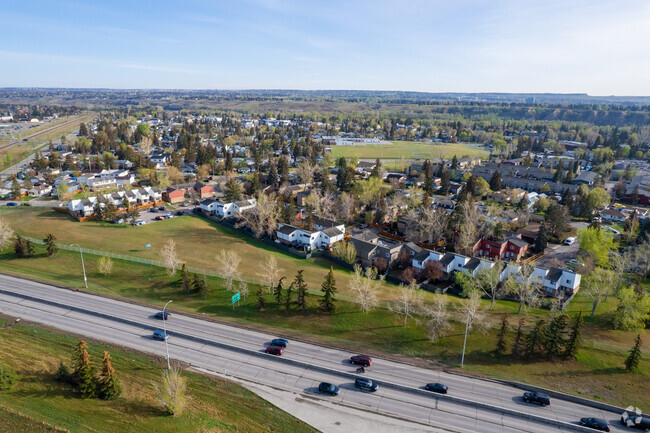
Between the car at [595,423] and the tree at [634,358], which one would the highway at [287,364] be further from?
the tree at [634,358]

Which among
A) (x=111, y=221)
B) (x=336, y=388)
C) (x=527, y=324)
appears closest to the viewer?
(x=336, y=388)

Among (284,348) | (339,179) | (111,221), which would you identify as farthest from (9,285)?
(339,179)

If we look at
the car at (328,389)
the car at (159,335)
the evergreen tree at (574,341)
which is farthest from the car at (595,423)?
the car at (159,335)

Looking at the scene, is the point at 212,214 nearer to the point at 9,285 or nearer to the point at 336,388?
the point at 9,285

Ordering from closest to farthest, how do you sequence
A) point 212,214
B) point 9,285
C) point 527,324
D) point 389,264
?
point 527,324
point 9,285
point 389,264
point 212,214

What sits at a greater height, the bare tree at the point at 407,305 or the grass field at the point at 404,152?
the grass field at the point at 404,152

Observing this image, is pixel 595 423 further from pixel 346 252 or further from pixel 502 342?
pixel 346 252

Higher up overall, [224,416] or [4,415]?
[4,415]
